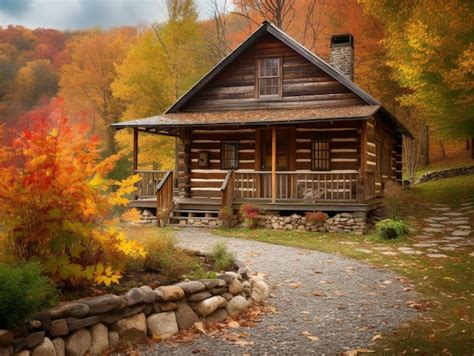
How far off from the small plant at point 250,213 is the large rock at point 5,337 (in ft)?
41.9

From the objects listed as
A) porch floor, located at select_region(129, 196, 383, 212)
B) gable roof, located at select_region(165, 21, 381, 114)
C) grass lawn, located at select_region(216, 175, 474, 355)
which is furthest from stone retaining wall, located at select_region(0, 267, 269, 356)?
gable roof, located at select_region(165, 21, 381, 114)

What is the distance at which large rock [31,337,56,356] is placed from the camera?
496cm

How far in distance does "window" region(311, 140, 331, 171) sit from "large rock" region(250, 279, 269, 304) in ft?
39.3

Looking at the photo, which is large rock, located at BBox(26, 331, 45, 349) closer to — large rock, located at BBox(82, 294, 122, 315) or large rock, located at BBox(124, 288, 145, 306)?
large rock, located at BBox(82, 294, 122, 315)

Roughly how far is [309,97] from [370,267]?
10.2 meters

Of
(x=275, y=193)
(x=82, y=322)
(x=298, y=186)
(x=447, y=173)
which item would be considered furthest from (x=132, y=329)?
(x=447, y=173)

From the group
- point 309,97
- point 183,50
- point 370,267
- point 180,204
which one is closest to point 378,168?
point 309,97

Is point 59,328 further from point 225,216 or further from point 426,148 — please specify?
point 426,148

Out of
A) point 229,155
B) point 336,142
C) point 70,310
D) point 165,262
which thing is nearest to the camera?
point 70,310

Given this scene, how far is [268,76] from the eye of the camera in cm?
2061

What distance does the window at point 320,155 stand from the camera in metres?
19.8

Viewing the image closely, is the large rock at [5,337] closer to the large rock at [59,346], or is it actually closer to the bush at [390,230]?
the large rock at [59,346]

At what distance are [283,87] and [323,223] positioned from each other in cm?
616

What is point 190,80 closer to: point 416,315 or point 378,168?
point 378,168
